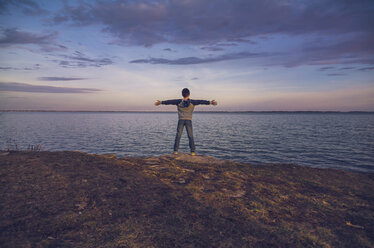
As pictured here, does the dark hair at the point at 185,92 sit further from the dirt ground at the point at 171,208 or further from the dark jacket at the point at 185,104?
the dirt ground at the point at 171,208

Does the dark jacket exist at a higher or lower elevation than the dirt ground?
higher

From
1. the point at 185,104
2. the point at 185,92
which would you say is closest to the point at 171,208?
the point at 185,104

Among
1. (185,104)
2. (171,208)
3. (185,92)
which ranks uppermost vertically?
(185,92)

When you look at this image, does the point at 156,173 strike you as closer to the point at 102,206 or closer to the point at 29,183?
the point at 102,206

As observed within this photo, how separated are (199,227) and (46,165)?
6686mm

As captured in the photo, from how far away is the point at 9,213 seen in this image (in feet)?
14.2

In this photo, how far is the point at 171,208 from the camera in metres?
5.02

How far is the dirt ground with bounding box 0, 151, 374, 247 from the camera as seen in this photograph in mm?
3770

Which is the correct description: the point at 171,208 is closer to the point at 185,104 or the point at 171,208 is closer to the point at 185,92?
the point at 185,104

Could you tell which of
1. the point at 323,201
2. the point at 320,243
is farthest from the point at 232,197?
the point at 323,201

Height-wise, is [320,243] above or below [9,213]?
below

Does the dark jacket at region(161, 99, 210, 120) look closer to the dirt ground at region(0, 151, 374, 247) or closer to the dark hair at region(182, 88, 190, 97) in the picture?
the dark hair at region(182, 88, 190, 97)

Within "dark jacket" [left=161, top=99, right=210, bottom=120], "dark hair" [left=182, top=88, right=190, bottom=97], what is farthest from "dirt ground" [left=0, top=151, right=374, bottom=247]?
"dark hair" [left=182, top=88, right=190, bottom=97]

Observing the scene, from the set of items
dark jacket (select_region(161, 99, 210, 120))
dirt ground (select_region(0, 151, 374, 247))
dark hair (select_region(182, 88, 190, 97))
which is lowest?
dirt ground (select_region(0, 151, 374, 247))
